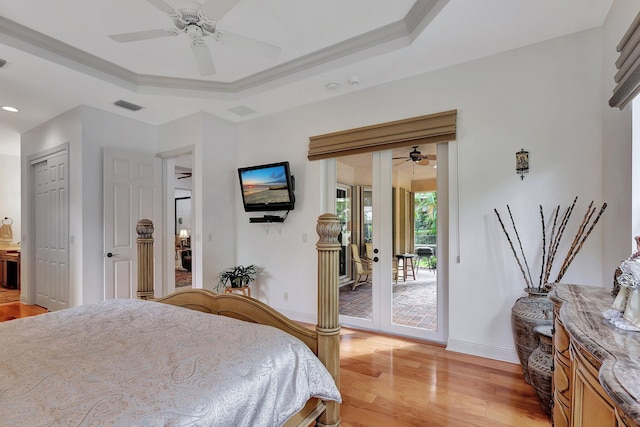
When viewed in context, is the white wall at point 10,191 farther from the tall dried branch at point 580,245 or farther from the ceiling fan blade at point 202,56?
the tall dried branch at point 580,245

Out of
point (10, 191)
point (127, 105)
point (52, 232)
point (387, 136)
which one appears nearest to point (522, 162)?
point (387, 136)

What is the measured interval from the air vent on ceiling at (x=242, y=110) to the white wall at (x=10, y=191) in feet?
18.8

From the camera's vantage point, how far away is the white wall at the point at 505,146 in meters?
2.44

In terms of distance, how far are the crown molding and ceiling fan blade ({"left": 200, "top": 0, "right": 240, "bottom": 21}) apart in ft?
3.90

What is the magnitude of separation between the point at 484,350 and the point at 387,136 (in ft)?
7.31

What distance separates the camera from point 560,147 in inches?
99.3

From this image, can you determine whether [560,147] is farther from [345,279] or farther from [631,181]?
[345,279]

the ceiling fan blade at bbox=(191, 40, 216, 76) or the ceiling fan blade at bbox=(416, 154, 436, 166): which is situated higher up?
the ceiling fan blade at bbox=(191, 40, 216, 76)

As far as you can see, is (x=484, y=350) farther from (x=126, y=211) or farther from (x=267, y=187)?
(x=126, y=211)

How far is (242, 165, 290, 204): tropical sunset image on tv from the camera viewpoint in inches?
153

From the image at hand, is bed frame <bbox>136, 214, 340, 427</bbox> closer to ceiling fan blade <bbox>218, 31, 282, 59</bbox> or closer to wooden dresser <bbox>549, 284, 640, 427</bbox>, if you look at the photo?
wooden dresser <bbox>549, 284, 640, 427</bbox>

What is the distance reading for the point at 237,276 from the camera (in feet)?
12.9

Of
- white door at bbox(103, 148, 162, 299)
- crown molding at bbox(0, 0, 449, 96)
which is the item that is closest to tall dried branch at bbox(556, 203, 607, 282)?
crown molding at bbox(0, 0, 449, 96)

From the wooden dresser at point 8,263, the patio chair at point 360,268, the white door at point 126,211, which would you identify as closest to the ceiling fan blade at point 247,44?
the patio chair at point 360,268
